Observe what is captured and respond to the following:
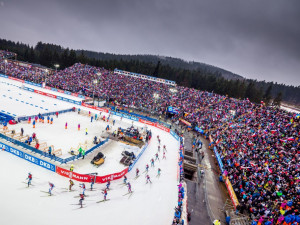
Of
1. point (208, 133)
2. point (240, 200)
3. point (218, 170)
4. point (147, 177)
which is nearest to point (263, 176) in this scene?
point (240, 200)

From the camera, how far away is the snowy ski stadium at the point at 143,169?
1362cm

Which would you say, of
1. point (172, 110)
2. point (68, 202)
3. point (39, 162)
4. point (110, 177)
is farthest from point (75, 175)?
point (172, 110)

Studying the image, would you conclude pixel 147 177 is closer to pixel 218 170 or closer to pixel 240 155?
pixel 218 170

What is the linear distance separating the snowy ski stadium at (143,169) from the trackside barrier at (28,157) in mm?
113

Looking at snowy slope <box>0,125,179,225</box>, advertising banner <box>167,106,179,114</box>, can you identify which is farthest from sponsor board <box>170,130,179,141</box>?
snowy slope <box>0,125,179,225</box>

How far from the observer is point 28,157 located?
16953 millimetres

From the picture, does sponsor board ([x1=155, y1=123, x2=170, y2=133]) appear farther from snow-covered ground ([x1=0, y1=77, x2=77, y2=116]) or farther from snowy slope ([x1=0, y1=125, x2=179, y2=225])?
snow-covered ground ([x1=0, y1=77, x2=77, y2=116])

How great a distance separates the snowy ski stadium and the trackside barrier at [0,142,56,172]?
0.37 feet

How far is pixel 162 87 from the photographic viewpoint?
186ft

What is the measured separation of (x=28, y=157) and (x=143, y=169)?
39.6ft

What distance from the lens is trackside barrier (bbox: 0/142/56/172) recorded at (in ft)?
54.0

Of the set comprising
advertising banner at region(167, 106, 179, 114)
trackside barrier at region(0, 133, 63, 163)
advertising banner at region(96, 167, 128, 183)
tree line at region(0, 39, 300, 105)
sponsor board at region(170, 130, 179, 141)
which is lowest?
advertising banner at region(96, 167, 128, 183)

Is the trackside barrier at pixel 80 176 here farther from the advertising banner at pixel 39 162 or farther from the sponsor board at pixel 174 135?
the sponsor board at pixel 174 135

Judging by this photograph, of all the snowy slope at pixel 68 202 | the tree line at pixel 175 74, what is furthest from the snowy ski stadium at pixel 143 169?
the tree line at pixel 175 74
